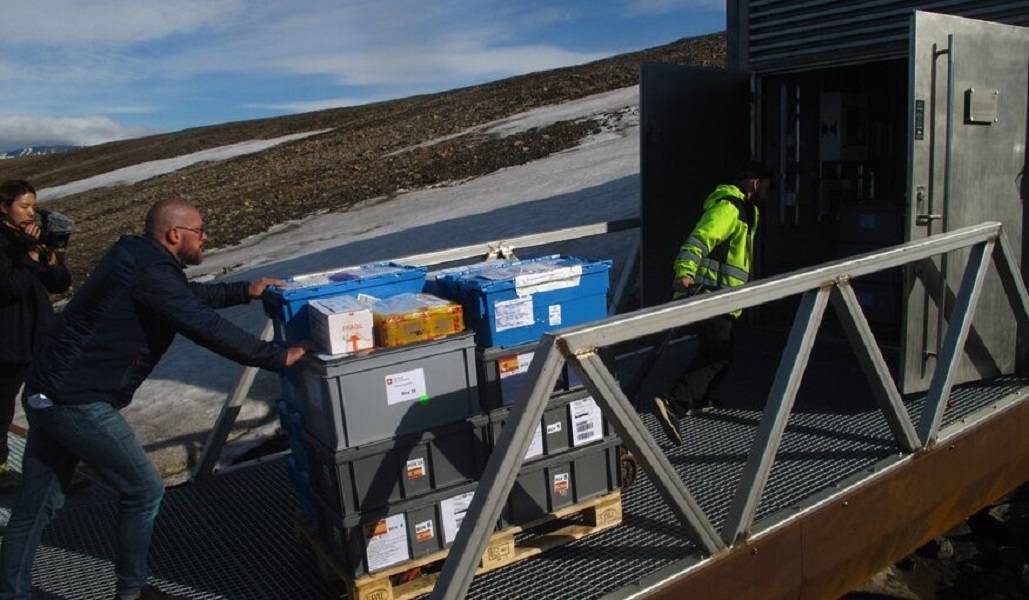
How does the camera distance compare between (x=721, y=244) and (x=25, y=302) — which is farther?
(x=721, y=244)

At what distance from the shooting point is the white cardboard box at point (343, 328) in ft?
10.5

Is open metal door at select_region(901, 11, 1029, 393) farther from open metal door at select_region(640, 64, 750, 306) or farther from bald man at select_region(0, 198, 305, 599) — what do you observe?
bald man at select_region(0, 198, 305, 599)

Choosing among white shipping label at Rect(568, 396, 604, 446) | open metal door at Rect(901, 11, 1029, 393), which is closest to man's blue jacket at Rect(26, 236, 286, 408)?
white shipping label at Rect(568, 396, 604, 446)

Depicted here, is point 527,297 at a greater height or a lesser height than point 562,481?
greater

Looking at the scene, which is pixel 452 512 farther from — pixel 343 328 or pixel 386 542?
pixel 343 328

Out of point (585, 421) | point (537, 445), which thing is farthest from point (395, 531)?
point (585, 421)

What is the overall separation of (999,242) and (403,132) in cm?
3172

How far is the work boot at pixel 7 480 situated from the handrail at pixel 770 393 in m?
3.83

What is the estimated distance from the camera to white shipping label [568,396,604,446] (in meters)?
3.67

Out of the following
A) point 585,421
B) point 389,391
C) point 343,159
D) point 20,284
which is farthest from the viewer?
point 343,159

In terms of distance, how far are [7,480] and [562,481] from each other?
3.83 metres

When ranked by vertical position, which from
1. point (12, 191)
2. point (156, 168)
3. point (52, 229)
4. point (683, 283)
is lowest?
point (683, 283)

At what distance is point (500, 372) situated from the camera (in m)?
3.53

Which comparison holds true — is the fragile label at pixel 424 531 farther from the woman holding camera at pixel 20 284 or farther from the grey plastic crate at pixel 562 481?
the woman holding camera at pixel 20 284
